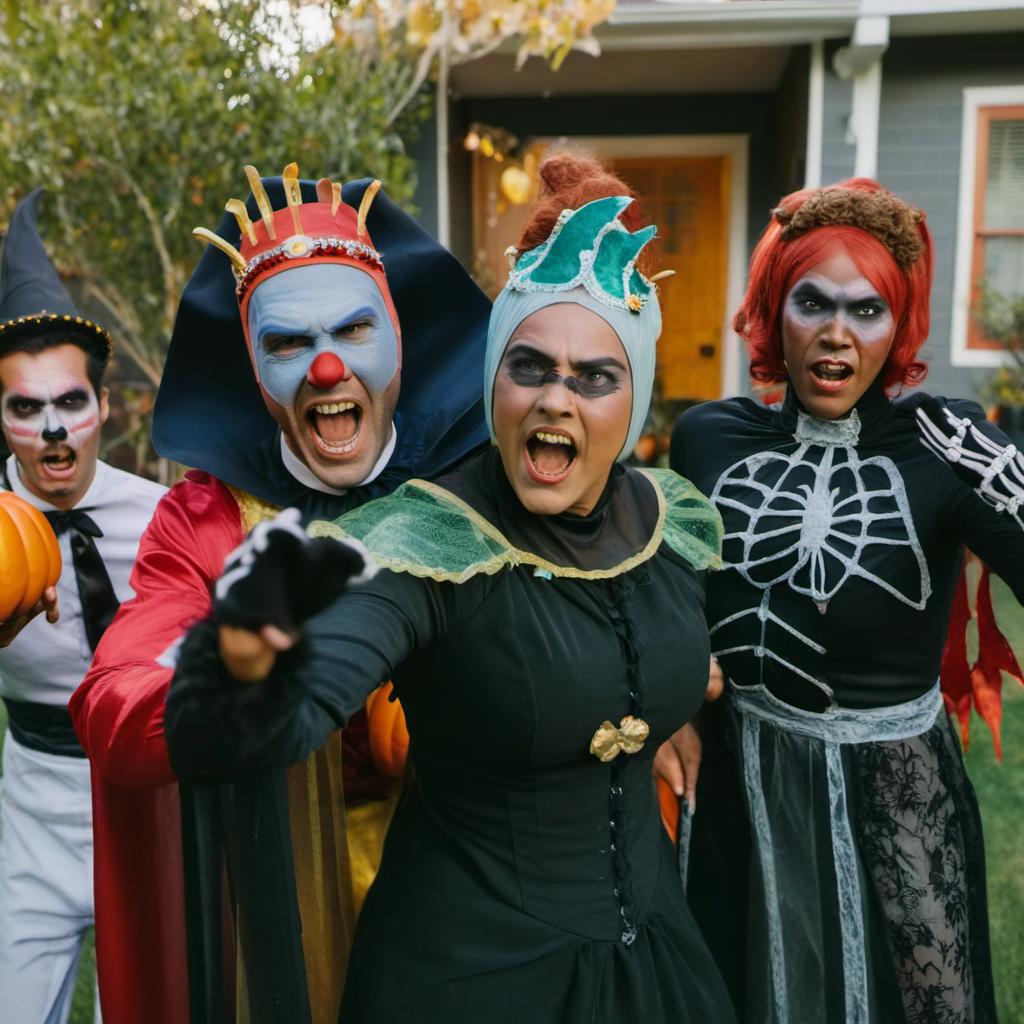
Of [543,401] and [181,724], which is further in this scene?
[543,401]

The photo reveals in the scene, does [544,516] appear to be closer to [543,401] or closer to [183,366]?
[543,401]

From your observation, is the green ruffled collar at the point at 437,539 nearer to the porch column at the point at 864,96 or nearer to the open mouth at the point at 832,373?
the open mouth at the point at 832,373

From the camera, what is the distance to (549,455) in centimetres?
167

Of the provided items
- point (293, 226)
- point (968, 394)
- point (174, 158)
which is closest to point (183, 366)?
point (293, 226)

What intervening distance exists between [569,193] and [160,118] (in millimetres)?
4330

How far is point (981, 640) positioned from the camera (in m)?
2.71

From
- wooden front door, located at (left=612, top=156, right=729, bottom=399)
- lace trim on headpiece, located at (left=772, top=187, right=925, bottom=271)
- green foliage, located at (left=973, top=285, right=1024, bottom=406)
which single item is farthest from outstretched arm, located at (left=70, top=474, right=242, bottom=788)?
wooden front door, located at (left=612, top=156, right=729, bottom=399)

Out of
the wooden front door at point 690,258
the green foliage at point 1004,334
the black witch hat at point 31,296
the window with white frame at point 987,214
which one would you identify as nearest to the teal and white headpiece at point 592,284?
the black witch hat at point 31,296

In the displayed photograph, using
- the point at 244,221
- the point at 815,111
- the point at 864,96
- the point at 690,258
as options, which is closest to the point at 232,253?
the point at 244,221

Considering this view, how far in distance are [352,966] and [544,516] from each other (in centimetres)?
81

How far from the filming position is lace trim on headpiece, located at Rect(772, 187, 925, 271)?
2.24 m

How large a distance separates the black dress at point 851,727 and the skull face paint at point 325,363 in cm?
82

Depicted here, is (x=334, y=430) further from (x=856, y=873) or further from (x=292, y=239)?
(x=856, y=873)

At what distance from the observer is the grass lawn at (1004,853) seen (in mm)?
3254
